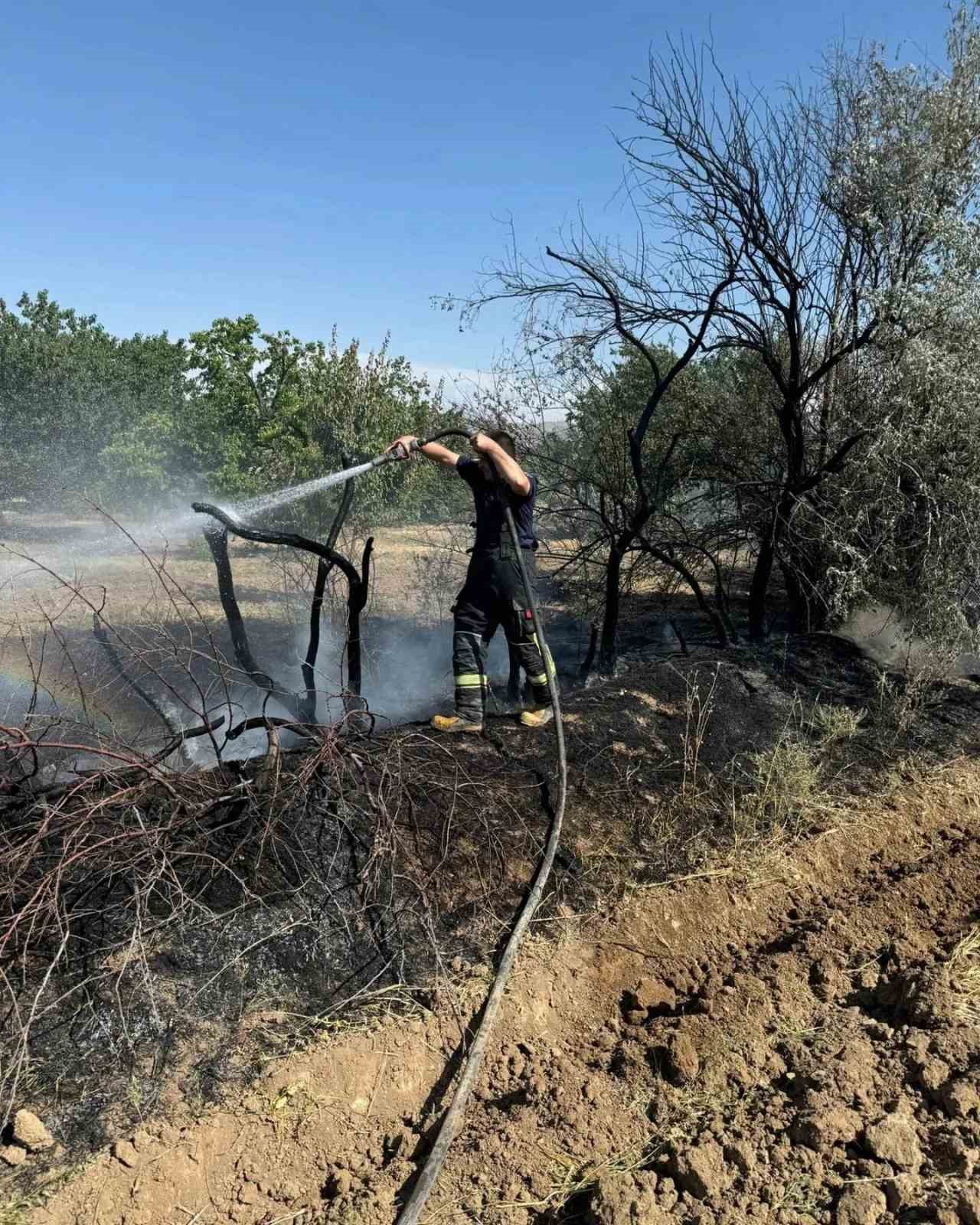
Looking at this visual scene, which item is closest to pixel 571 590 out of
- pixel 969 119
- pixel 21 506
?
pixel 969 119

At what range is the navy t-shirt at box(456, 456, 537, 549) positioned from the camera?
4.77 meters

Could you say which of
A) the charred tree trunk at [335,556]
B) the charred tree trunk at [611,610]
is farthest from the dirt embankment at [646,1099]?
the charred tree trunk at [611,610]

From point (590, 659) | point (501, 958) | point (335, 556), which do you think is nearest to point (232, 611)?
point (335, 556)

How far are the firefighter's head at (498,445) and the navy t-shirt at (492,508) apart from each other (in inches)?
1.1

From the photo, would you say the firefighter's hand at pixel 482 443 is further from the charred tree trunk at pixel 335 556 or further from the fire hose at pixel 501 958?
the charred tree trunk at pixel 335 556

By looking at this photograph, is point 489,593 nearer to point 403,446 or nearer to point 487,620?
point 487,620

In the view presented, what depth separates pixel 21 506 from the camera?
72.7 feet

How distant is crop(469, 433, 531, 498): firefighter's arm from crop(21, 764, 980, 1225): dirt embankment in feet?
7.56

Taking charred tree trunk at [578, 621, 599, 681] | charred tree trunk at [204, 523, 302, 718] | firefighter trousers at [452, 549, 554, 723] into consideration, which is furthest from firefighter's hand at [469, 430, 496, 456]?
charred tree trunk at [578, 621, 599, 681]

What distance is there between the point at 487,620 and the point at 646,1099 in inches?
109

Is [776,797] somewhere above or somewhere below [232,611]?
below

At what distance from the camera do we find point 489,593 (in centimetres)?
491

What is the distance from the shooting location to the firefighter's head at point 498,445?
15.6ft

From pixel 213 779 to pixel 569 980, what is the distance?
182 cm
